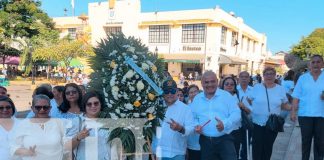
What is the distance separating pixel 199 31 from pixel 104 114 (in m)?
34.8

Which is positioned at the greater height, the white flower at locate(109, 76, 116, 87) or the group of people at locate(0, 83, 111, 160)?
the white flower at locate(109, 76, 116, 87)

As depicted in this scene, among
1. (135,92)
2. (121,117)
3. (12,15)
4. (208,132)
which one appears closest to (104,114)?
(121,117)

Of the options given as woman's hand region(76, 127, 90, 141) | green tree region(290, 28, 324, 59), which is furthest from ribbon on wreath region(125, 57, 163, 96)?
green tree region(290, 28, 324, 59)

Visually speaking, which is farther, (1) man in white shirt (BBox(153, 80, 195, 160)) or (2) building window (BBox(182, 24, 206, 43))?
(2) building window (BBox(182, 24, 206, 43))

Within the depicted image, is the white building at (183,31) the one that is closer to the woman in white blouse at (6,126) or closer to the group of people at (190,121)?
the group of people at (190,121)

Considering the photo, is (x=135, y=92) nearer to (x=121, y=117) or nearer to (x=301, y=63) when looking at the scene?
(x=121, y=117)

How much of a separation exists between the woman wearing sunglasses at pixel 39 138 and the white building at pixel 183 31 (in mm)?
30215

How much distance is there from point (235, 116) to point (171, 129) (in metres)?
0.80

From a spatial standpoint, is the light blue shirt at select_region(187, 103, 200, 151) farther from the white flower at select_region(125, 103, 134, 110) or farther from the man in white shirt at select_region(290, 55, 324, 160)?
the man in white shirt at select_region(290, 55, 324, 160)

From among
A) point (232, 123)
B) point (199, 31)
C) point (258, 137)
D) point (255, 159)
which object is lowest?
point (255, 159)

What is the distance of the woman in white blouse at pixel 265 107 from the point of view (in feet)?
15.9

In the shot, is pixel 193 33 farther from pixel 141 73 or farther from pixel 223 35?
pixel 141 73

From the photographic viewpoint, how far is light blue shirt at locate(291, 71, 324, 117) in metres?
4.75

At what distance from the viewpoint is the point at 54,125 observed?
332 cm
